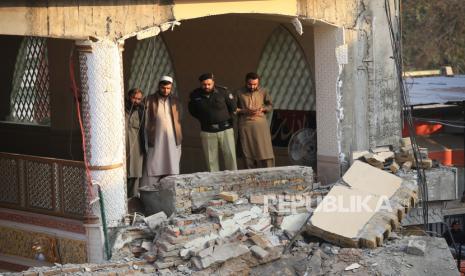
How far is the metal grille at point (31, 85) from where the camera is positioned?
1742 cm

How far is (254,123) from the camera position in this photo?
547 inches

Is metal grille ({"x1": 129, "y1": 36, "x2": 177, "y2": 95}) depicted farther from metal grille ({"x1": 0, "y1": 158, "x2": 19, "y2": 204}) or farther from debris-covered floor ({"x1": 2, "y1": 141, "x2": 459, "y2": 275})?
A: debris-covered floor ({"x1": 2, "y1": 141, "x2": 459, "y2": 275})

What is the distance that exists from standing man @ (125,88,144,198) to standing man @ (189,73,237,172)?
29.5 inches

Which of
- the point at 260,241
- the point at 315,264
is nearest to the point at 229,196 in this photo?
the point at 260,241

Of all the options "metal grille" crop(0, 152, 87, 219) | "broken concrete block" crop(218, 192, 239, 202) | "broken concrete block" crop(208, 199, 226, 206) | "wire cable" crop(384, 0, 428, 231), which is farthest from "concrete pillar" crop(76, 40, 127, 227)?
"wire cable" crop(384, 0, 428, 231)

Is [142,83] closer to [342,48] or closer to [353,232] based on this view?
[342,48]

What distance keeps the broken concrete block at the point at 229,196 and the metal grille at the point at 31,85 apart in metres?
6.08

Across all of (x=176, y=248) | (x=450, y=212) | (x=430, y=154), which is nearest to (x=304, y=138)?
(x=450, y=212)

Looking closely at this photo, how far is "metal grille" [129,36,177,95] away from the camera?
1684 cm

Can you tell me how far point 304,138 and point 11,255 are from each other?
4.22m

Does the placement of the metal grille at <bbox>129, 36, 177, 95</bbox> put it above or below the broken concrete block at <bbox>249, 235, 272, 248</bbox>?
above

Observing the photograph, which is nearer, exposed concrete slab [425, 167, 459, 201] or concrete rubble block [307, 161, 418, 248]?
concrete rubble block [307, 161, 418, 248]

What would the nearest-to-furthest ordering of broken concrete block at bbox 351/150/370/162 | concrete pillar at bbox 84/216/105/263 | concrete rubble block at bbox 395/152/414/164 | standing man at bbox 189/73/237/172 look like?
concrete pillar at bbox 84/216/105/263, standing man at bbox 189/73/237/172, broken concrete block at bbox 351/150/370/162, concrete rubble block at bbox 395/152/414/164

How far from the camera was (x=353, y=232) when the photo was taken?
11727 mm
